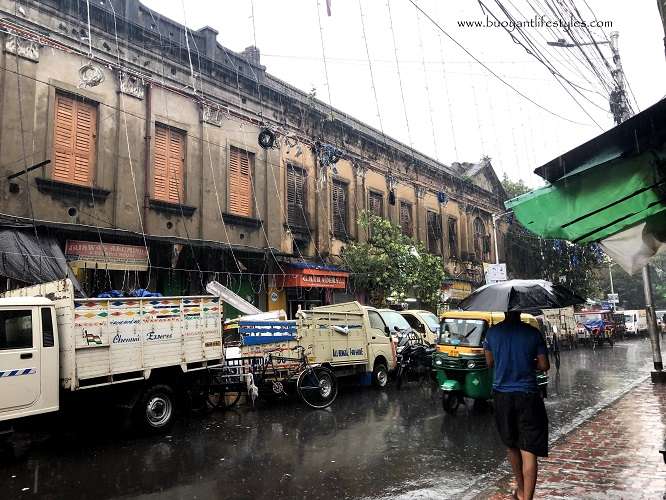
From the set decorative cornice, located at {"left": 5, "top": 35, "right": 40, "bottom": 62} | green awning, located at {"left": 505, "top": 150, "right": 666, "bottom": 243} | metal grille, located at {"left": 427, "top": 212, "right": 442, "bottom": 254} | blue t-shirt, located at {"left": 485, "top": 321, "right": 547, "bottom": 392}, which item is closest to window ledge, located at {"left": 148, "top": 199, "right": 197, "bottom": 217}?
decorative cornice, located at {"left": 5, "top": 35, "right": 40, "bottom": 62}

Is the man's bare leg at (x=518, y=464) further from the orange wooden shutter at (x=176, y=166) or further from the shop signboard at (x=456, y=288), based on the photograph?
the shop signboard at (x=456, y=288)

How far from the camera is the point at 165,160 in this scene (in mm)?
14977

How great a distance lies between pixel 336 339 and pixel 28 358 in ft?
21.9

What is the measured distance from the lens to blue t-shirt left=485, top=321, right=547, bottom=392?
499 centimetres

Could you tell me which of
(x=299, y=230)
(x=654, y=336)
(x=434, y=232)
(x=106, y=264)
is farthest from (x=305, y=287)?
(x=434, y=232)

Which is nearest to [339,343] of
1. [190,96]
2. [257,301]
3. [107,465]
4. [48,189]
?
[257,301]

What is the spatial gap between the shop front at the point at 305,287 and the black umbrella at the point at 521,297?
10031 mm

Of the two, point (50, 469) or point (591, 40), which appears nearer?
point (50, 469)

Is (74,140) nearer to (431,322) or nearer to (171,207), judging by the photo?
(171,207)

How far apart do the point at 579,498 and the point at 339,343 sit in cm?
764

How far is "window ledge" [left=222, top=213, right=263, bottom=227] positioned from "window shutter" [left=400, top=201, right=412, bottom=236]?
9.49m

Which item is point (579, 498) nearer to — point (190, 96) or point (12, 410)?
point (12, 410)

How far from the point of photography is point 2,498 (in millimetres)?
5520

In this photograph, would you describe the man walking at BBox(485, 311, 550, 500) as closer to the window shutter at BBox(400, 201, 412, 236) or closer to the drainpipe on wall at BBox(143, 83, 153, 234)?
the drainpipe on wall at BBox(143, 83, 153, 234)
